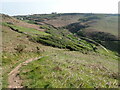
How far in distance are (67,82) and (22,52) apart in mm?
17363

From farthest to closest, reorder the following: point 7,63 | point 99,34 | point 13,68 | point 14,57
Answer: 1. point 99,34
2. point 14,57
3. point 7,63
4. point 13,68

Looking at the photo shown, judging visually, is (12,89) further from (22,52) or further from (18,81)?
(22,52)

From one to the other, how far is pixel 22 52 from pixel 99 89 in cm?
1954

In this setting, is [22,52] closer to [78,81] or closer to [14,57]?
[14,57]

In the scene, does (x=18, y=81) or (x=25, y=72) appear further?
(x=25, y=72)

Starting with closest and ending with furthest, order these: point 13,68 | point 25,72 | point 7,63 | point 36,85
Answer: point 36,85 → point 25,72 → point 13,68 → point 7,63

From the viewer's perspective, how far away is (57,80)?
19688 mm

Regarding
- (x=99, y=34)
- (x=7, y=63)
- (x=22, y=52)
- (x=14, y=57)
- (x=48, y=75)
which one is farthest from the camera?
(x=99, y=34)

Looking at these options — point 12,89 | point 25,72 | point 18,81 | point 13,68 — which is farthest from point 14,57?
point 12,89

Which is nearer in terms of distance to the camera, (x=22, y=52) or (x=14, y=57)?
(x=14, y=57)

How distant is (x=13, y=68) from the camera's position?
26.0 meters

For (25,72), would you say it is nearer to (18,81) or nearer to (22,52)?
(18,81)

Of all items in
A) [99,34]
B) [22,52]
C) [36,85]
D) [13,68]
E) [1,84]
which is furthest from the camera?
[99,34]

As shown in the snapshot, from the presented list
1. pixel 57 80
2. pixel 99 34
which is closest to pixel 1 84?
pixel 57 80
